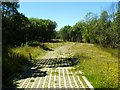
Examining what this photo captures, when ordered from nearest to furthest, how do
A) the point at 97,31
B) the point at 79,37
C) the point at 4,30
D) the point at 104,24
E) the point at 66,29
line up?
the point at 4,30, the point at 104,24, the point at 97,31, the point at 79,37, the point at 66,29

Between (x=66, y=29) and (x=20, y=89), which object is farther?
(x=66, y=29)

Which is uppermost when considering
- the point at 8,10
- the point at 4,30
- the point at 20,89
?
the point at 8,10

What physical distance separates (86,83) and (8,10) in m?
12.7

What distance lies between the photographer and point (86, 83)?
13.0m

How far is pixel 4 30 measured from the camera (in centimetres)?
2173

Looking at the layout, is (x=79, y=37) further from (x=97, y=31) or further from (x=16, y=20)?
(x=16, y=20)

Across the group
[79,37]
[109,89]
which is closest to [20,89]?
[109,89]

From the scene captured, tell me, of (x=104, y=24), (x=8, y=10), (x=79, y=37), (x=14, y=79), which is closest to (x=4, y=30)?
(x=8, y=10)

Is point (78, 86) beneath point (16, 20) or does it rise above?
beneath

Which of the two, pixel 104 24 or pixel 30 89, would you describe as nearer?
pixel 30 89

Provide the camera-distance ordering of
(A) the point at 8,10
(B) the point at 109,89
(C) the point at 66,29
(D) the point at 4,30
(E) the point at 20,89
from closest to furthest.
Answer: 1. (B) the point at 109,89
2. (E) the point at 20,89
3. (D) the point at 4,30
4. (A) the point at 8,10
5. (C) the point at 66,29

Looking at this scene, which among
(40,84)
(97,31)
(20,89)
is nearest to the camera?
(20,89)

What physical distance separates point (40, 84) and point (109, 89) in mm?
3243

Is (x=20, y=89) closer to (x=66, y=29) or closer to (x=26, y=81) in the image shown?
(x=26, y=81)
